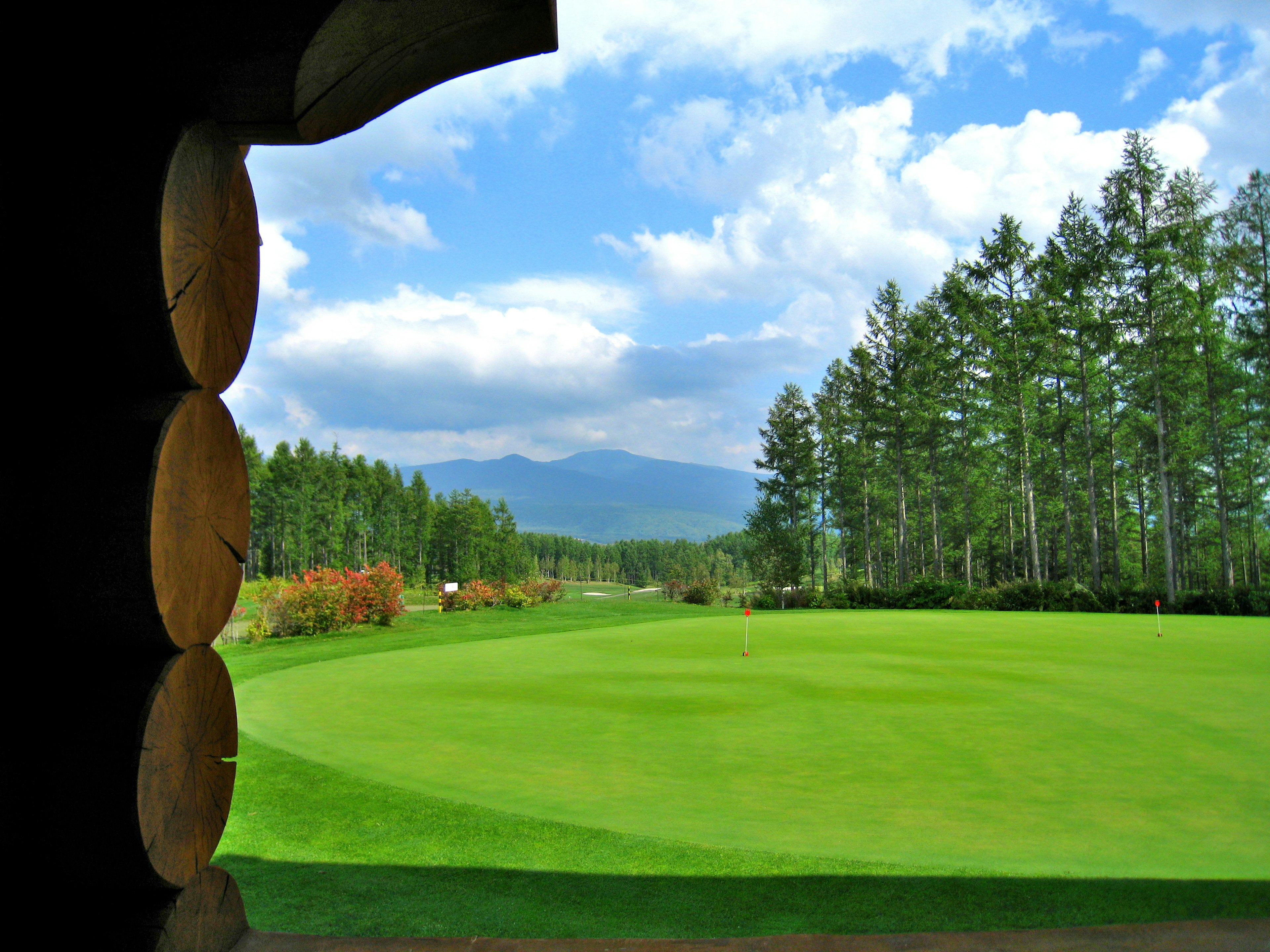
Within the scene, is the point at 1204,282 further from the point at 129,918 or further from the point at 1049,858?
the point at 129,918

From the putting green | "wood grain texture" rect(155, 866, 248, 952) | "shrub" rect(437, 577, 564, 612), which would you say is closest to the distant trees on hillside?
"shrub" rect(437, 577, 564, 612)

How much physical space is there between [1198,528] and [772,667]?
48.6 metres

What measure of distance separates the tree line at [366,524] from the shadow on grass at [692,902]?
44.4 m

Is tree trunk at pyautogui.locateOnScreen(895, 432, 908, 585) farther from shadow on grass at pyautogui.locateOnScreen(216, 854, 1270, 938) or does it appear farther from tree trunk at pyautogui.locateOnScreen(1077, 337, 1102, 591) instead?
shadow on grass at pyautogui.locateOnScreen(216, 854, 1270, 938)

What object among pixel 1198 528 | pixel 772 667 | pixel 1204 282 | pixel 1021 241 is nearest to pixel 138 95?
pixel 772 667

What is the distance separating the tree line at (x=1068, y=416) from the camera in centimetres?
2644

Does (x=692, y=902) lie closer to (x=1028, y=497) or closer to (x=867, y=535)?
(x=1028, y=497)

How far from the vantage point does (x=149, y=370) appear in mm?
2064

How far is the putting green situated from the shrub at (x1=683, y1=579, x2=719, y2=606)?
71.6ft

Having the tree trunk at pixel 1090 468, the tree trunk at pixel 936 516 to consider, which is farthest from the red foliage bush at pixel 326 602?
the tree trunk at pixel 936 516

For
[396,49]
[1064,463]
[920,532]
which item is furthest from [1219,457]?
[396,49]

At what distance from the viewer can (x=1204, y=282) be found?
85.9 ft

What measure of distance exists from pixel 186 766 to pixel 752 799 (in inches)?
138

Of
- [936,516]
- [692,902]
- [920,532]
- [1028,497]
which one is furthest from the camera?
[920,532]
